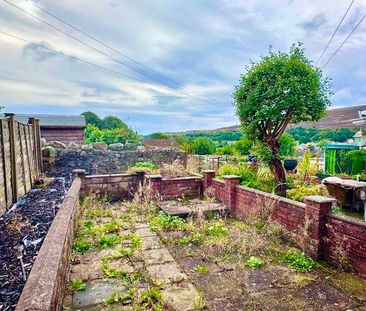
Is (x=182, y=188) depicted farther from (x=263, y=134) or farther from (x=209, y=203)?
(x=263, y=134)

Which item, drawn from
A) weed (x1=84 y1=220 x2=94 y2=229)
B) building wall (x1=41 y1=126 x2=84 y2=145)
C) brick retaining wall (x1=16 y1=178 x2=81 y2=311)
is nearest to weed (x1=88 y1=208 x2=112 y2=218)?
weed (x1=84 y1=220 x2=94 y2=229)

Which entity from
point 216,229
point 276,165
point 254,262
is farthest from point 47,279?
point 276,165

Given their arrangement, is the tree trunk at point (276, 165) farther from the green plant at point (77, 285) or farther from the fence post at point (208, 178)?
the green plant at point (77, 285)

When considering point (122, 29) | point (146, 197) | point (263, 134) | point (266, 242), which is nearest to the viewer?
point (266, 242)

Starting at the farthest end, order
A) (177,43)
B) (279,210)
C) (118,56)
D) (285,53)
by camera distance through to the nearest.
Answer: (118,56) < (177,43) < (285,53) < (279,210)

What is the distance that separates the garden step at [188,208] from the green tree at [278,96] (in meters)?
1.60

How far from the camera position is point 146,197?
6984 millimetres

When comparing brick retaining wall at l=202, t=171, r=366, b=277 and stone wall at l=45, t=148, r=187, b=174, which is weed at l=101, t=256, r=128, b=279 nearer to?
brick retaining wall at l=202, t=171, r=366, b=277

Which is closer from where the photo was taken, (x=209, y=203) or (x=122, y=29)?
(x=209, y=203)

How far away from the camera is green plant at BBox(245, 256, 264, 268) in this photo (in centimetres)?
368

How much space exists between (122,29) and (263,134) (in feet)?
21.5

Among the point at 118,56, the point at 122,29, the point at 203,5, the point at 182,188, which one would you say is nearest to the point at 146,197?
the point at 182,188

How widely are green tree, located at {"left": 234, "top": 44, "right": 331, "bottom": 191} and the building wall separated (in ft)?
41.3

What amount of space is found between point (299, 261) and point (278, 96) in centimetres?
346
